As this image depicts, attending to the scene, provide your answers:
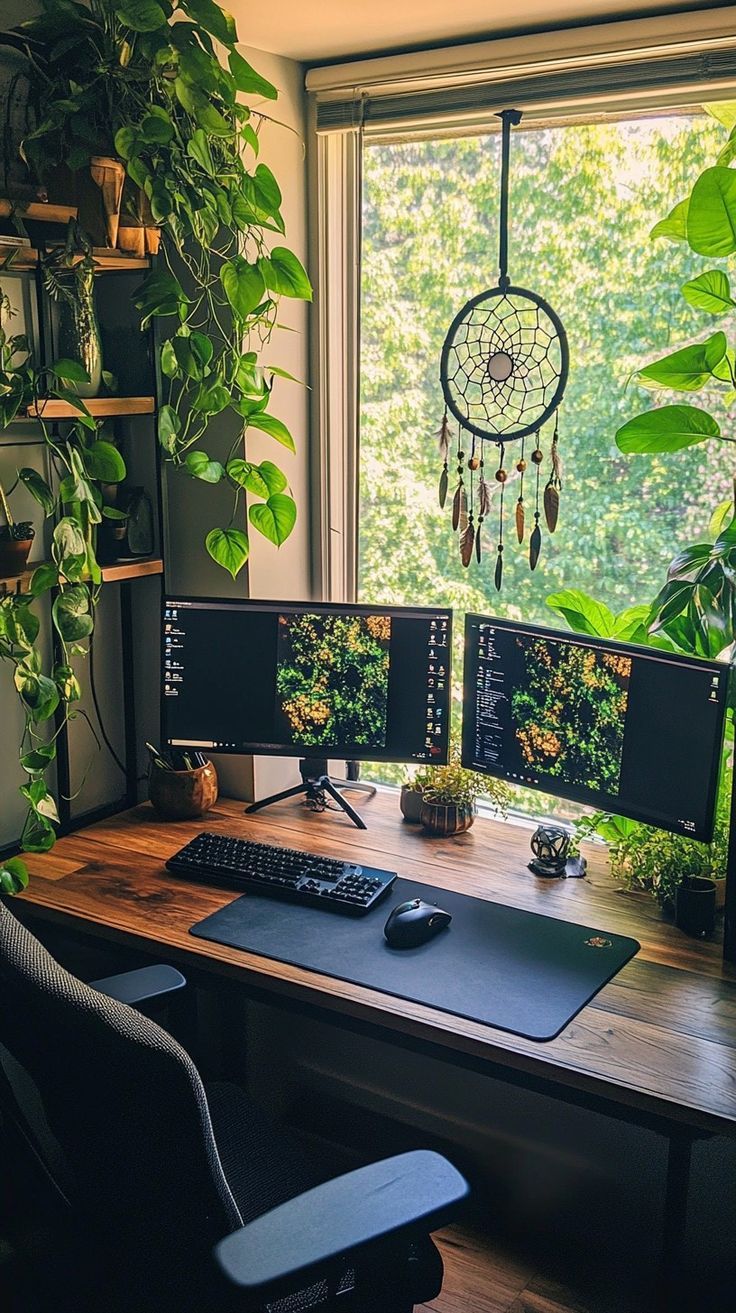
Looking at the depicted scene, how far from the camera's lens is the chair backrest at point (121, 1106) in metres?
1.26

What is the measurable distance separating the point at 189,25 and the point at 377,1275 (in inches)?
77.7

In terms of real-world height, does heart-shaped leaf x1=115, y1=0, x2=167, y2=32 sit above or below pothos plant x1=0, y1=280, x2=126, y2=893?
above

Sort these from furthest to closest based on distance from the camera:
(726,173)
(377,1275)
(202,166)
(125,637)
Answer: (125,637), (202,166), (726,173), (377,1275)

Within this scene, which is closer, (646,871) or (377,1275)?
(377,1275)

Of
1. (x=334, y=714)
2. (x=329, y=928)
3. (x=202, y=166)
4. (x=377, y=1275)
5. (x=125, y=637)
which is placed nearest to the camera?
(x=377, y=1275)

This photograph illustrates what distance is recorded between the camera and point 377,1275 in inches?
59.1

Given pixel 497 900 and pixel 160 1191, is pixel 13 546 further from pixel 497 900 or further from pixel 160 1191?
pixel 160 1191

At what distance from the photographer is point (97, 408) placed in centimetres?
228

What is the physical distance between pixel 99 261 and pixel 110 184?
0.44 ft

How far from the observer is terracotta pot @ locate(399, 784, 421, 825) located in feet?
8.07

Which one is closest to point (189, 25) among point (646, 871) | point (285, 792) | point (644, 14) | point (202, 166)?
point (202, 166)

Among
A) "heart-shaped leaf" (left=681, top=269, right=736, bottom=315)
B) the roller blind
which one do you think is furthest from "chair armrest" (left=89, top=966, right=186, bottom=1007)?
the roller blind

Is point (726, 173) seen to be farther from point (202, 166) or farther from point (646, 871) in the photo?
point (646, 871)

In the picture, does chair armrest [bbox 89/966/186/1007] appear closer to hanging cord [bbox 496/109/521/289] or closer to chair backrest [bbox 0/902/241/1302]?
chair backrest [bbox 0/902/241/1302]
